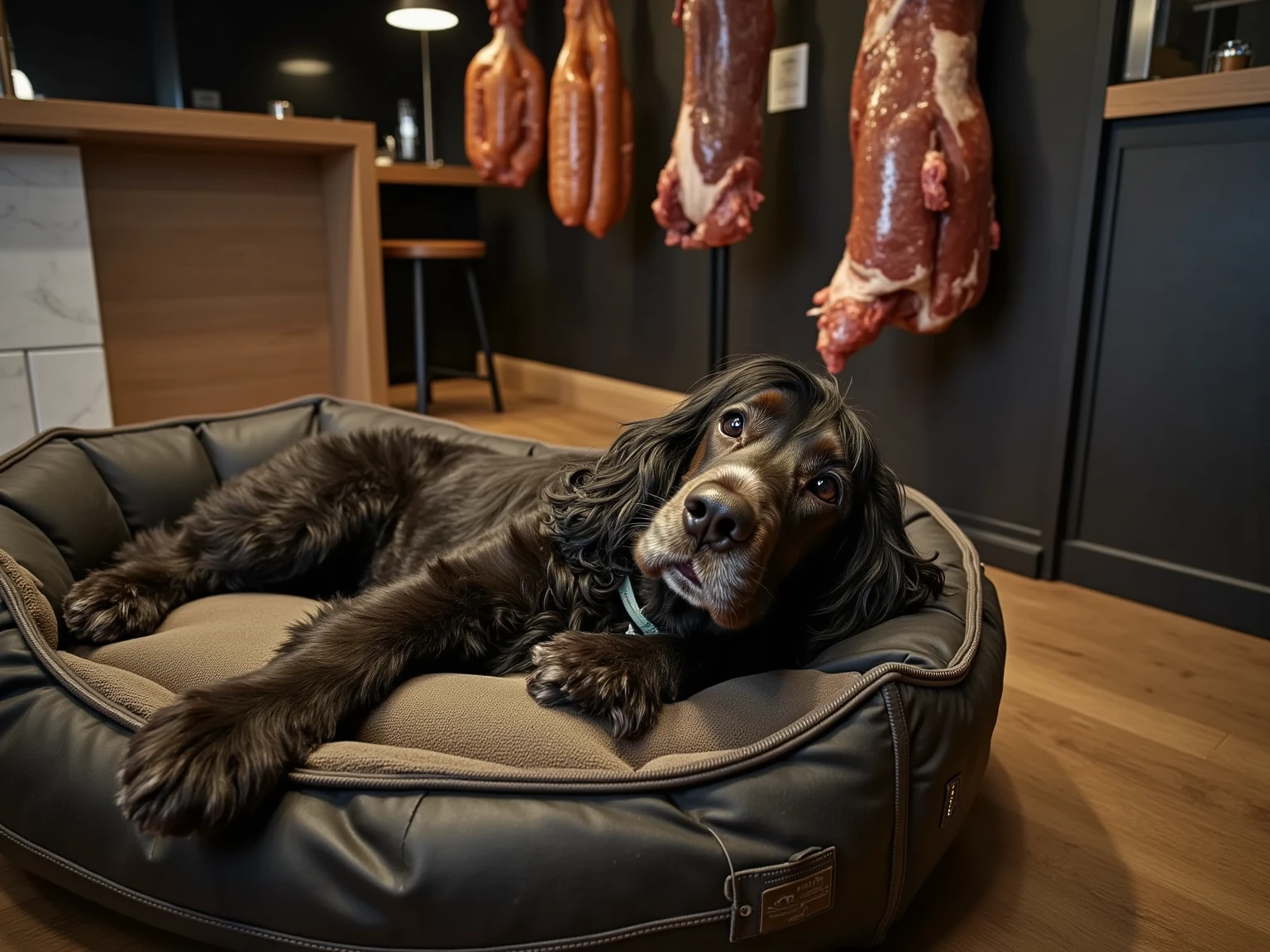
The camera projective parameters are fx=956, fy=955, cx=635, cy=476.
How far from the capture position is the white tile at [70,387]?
304 centimetres

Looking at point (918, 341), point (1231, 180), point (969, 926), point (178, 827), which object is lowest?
point (969, 926)

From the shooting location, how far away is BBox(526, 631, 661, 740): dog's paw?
4.32 ft

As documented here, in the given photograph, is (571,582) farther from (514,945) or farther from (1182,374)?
(1182,374)

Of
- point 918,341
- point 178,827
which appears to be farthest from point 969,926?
point 918,341

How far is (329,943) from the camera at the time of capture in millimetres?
1078

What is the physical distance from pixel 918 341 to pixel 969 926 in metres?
2.06

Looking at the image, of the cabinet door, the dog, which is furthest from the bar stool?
the cabinet door

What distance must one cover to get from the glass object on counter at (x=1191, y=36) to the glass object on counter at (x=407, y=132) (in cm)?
396

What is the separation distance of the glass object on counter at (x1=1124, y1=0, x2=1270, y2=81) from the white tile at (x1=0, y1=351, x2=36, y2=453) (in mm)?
3307

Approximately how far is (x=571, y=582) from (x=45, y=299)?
2399 mm

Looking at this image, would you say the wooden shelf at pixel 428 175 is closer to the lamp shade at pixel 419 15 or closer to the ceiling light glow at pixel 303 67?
the lamp shade at pixel 419 15

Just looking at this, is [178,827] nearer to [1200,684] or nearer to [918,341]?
[1200,684]

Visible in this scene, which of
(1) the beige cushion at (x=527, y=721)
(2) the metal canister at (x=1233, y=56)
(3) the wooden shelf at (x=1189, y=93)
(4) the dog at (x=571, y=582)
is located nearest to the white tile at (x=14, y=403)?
(4) the dog at (x=571, y=582)

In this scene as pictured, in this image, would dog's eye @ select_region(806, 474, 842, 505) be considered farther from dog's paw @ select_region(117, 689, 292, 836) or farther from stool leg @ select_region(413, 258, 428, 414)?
stool leg @ select_region(413, 258, 428, 414)
